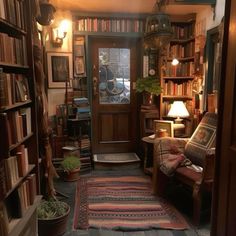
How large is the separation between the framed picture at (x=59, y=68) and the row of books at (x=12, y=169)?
1987 mm

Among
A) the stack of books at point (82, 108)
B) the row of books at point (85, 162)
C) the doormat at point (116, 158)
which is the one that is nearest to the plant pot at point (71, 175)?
the row of books at point (85, 162)

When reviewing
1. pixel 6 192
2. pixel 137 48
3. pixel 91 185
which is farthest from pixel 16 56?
pixel 137 48

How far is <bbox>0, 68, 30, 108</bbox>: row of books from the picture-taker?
4.86 ft

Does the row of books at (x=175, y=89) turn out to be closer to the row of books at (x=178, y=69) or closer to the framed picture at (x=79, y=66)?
the row of books at (x=178, y=69)

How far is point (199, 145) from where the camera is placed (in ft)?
9.12

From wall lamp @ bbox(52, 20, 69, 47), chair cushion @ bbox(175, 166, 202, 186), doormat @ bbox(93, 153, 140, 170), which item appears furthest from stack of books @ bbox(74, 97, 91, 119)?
chair cushion @ bbox(175, 166, 202, 186)

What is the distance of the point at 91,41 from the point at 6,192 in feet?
9.96

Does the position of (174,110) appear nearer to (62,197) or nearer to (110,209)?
(110,209)

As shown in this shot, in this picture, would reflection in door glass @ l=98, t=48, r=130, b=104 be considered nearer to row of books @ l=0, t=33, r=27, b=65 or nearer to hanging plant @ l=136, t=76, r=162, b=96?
hanging plant @ l=136, t=76, r=162, b=96

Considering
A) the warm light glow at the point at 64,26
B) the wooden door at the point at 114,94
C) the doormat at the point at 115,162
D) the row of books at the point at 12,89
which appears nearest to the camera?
the row of books at the point at 12,89

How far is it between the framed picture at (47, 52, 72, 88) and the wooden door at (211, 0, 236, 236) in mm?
2780

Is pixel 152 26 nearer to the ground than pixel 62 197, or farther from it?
farther from it

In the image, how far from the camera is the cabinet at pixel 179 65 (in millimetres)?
3980

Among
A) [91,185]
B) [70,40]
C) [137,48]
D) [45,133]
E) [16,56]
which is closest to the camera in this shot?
[16,56]
